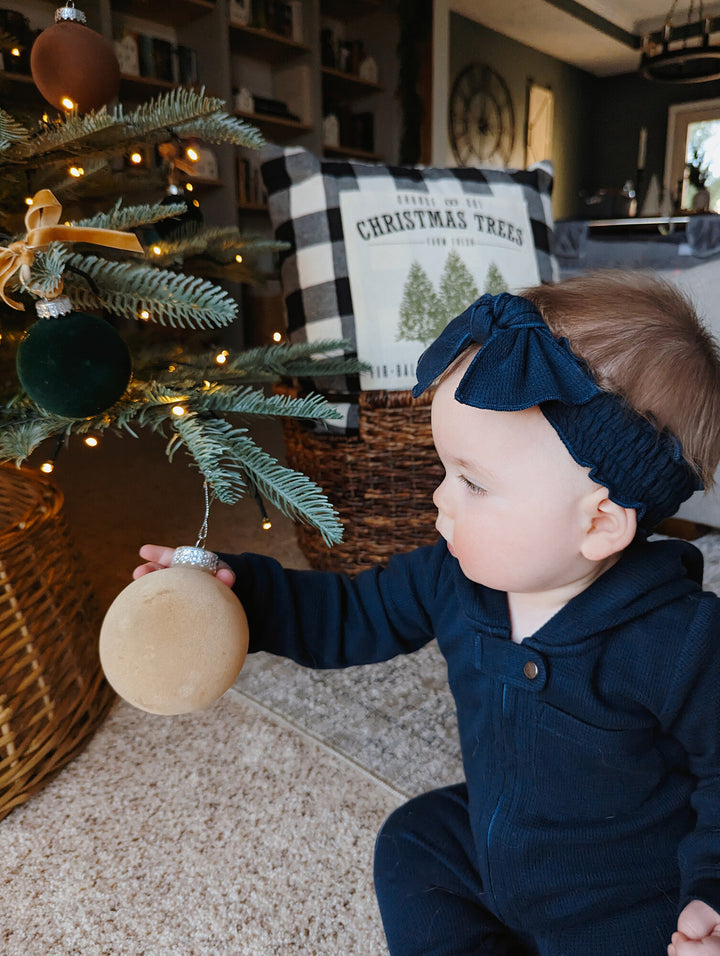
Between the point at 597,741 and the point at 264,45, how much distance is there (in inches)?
131

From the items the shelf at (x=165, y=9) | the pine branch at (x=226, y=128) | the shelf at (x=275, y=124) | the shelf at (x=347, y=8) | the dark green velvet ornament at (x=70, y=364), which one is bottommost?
the dark green velvet ornament at (x=70, y=364)

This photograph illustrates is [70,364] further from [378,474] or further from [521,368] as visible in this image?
[378,474]

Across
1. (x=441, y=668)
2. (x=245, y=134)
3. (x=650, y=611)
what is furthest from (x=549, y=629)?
(x=245, y=134)

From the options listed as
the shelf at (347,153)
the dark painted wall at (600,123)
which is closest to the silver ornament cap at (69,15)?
the shelf at (347,153)

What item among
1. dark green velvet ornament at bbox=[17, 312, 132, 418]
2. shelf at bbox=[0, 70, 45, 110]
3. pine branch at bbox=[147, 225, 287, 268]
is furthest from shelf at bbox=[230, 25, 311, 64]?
dark green velvet ornament at bbox=[17, 312, 132, 418]

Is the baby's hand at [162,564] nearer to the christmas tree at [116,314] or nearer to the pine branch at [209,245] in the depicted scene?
the christmas tree at [116,314]

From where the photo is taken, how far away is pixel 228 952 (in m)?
0.57

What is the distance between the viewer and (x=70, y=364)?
1.79 feet

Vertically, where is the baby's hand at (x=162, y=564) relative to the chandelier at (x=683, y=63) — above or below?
below

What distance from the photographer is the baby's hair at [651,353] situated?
45cm

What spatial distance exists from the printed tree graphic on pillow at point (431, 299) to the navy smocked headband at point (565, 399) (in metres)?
0.63

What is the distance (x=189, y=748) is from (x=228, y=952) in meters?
0.26

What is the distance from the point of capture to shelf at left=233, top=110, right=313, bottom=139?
9.55 feet

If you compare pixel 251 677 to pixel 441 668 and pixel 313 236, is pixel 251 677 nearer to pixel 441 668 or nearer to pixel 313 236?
pixel 441 668
